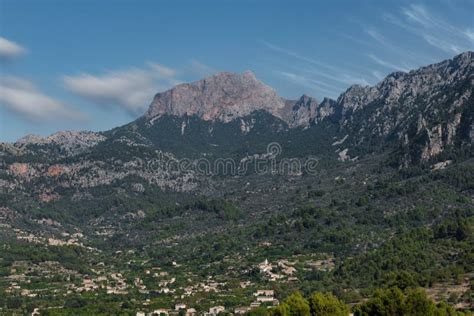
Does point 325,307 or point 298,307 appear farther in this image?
point 298,307

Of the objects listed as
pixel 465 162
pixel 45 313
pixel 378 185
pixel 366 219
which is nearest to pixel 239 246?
pixel 366 219

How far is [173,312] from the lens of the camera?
112 metres

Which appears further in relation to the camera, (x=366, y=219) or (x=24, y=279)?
(x=366, y=219)

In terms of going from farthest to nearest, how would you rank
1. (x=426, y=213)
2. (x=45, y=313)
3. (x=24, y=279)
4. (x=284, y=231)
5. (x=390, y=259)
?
(x=284, y=231)
(x=426, y=213)
(x=24, y=279)
(x=390, y=259)
(x=45, y=313)

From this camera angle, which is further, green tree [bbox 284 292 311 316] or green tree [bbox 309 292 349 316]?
green tree [bbox 284 292 311 316]

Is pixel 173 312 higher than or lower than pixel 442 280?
lower

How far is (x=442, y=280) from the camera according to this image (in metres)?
97.2

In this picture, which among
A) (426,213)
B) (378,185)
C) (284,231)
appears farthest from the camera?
(378,185)

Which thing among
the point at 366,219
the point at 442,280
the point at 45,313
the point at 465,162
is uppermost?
the point at 465,162

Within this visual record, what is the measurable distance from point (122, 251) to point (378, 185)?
73.4 metres

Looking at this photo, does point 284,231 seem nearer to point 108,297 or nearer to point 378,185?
point 378,185

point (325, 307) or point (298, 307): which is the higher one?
point (325, 307)

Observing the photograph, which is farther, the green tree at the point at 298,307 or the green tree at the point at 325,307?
the green tree at the point at 298,307

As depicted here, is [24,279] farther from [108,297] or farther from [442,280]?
[442,280]
